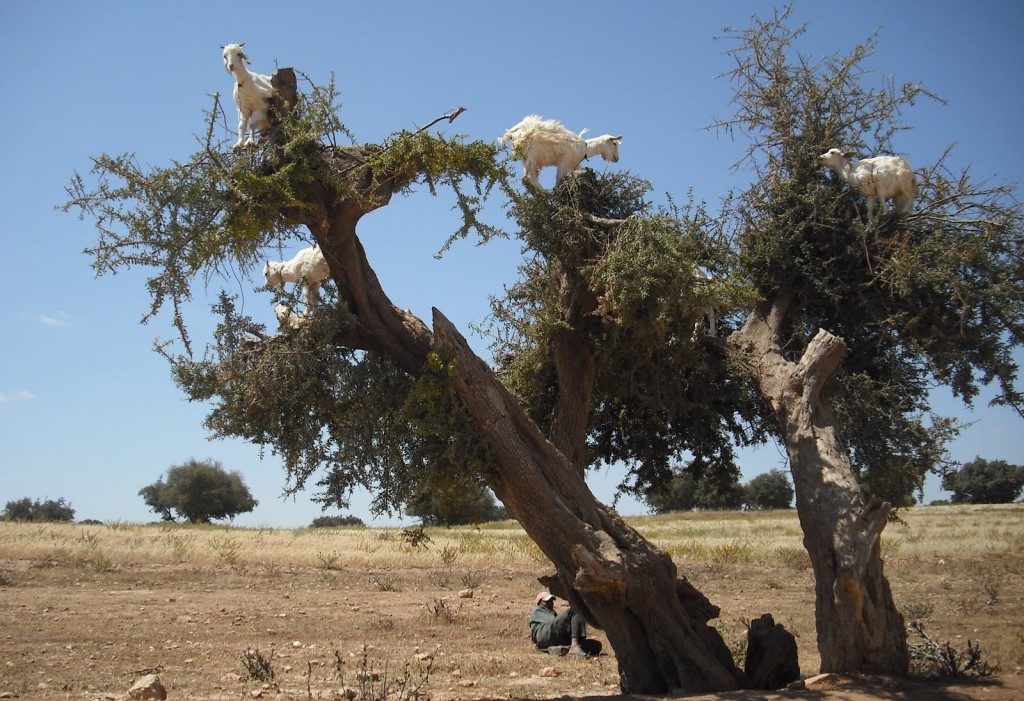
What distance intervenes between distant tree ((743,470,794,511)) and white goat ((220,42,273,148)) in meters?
67.7

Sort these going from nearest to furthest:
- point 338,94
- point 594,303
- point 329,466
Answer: point 338,94
point 329,466
point 594,303

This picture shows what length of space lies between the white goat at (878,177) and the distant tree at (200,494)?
A: 58.3 meters

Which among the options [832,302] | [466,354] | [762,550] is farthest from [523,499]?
[762,550]

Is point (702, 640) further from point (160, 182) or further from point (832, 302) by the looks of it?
point (160, 182)

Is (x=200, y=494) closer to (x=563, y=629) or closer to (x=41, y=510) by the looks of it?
(x=41, y=510)

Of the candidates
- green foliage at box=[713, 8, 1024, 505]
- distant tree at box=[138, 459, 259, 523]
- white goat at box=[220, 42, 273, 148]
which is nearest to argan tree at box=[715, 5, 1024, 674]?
green foliage at box=[713, 8, 1024, 505]

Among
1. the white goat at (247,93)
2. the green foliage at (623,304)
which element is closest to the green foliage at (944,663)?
the green foliage at (623,304)

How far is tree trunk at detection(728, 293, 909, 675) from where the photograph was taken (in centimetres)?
923

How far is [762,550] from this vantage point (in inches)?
977

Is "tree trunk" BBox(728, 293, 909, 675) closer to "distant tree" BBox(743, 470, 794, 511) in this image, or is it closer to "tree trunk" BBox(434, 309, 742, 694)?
"tree trunk" BBox(434, 309, 742, 694)

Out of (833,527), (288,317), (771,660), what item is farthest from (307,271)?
(771,660)

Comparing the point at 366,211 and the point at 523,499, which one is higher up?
the point at 366,211

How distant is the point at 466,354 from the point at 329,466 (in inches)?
79.5

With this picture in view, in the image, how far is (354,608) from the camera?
52.7 ft
